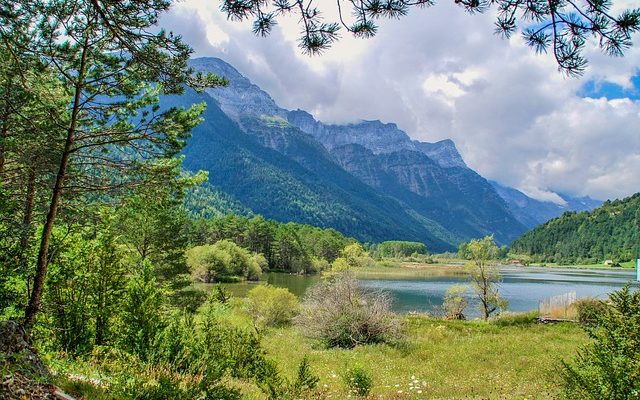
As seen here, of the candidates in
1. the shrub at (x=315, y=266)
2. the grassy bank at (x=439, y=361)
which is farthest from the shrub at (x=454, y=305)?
the shrub at (x=315, y=266)

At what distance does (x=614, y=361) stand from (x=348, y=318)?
19.6 meters

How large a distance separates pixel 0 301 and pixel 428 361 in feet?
56.9

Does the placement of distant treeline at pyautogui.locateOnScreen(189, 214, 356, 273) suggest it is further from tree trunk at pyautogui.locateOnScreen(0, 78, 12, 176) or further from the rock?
the rock

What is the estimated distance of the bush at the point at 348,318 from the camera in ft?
84.3

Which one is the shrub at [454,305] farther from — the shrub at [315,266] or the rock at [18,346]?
the shrub at [315,266]

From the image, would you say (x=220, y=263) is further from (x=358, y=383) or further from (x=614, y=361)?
(x=614, y=361)

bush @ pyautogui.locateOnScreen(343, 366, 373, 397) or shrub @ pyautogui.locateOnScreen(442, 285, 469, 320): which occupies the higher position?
bush @ pyautogui.locateOnScreen(343, 366, 373, 397)

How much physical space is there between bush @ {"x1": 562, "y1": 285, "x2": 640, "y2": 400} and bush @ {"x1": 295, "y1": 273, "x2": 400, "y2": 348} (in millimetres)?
17750

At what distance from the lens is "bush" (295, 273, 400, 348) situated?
25688mm

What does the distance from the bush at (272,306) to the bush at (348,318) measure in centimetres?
800

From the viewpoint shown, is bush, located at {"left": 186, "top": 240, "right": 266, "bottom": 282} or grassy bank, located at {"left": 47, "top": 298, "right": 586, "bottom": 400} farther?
bush, located at {"left": 186, "top": 240, "right": 266, "bottom": 282}

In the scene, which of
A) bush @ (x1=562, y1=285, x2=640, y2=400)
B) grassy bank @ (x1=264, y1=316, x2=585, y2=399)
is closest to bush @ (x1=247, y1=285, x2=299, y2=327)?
grassy bank @ (x1=264, y1=316, x2=585, y2=399)

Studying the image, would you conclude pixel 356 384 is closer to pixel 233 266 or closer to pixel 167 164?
pixel 167 164

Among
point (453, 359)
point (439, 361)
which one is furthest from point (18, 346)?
point (453, 359)
